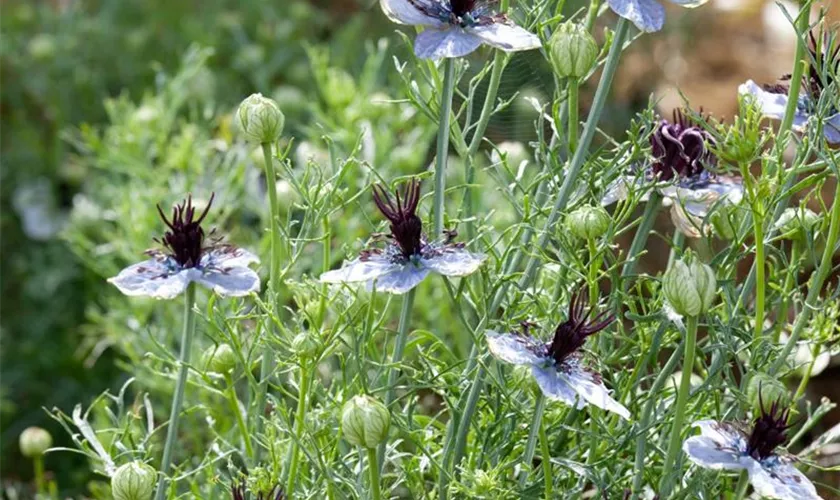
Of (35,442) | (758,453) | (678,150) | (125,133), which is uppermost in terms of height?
(678,150)

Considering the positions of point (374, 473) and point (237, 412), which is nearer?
point (374, 473)

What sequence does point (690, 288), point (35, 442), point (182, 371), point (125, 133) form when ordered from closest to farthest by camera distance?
point (690, 288)
point (182, 371)
point (35, 442)
point (125, 133)

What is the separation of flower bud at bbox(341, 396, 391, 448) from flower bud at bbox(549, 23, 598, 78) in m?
0.22

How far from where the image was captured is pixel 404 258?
664mm

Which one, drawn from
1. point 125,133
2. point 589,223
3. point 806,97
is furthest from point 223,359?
point 125,133

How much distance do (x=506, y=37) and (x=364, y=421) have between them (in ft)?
0.74

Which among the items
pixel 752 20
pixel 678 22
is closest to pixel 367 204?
pixel 678 22

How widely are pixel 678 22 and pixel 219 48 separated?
1.00m

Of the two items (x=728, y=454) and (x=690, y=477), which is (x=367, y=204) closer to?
(x=690, y=477)

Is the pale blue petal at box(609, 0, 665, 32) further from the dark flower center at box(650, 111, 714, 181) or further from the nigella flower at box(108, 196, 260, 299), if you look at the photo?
the nigella flower at box(108, 196, 260, 299)

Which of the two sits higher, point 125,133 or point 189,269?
point 189,269

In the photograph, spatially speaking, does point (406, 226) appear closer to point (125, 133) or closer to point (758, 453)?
point (758, 453)

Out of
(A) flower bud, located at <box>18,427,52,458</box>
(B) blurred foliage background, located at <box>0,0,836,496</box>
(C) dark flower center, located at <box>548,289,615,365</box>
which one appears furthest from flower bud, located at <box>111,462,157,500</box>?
(B) blurred foliage background, located at <box>0,0,836,496</box>

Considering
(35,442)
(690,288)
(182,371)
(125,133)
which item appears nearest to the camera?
(690,288)
